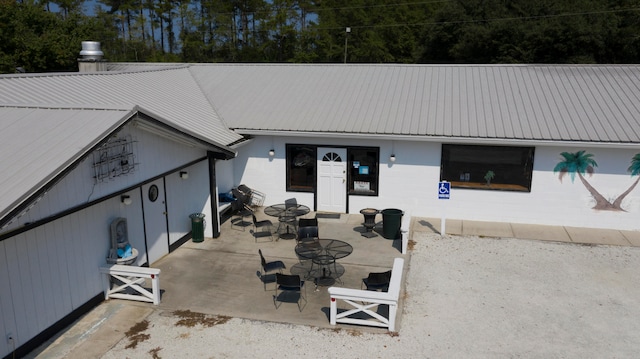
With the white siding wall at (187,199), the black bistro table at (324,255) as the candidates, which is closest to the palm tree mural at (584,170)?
the black bistro table at (324,255)

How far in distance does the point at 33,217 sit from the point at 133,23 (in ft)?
184

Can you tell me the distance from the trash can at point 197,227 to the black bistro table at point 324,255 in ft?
10.8

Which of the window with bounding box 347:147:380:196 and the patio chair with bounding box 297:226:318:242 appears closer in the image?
the patio chair with bounding box 297:226:318:242

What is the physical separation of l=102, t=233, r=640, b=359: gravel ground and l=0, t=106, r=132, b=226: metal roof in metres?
3.27

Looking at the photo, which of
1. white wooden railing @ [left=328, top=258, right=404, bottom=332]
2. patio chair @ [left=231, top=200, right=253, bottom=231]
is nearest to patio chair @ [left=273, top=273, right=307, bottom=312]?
white wooden railing @ [left=328, top=258, right=404, bottom=332]

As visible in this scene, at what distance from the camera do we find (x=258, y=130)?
16.9 m

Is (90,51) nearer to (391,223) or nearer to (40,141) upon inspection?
(40,141)

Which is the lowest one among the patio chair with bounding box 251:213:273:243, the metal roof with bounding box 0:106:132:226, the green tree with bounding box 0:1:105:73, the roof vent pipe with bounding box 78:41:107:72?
the patio chair with bounding box 251:213:273:243

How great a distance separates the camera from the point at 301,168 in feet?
57.3

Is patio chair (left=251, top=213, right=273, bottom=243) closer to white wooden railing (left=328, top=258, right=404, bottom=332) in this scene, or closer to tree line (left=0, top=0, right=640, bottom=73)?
white wooden railing (left=328, top=258, right=404, bottom=332)

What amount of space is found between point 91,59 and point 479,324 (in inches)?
674

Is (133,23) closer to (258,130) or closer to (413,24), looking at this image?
(413,24)

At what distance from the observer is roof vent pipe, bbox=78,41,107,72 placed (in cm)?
2011

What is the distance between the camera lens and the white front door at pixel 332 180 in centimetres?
1695
